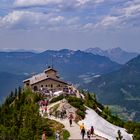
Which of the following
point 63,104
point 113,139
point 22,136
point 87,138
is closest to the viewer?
point 22,136

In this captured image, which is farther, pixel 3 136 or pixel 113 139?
pixel 113 139

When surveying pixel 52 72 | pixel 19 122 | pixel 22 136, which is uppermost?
pixel 52 72

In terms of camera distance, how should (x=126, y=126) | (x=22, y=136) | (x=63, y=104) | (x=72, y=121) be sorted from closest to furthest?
(x=22, y=136)
(x=72, y=121)
(x=63, y=104)
(x=126, y=126)

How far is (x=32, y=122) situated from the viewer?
57.9 meters

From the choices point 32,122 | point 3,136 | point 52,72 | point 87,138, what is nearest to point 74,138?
point 87,138

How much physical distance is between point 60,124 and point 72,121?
4.08 m

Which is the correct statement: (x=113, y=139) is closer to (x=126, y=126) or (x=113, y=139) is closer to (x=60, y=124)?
(x=60, y=124)

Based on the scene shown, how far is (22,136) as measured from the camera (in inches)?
1994

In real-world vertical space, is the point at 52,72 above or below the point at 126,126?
above

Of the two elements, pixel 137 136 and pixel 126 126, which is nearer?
pixel 137 136

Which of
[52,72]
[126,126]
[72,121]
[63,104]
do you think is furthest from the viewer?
[52,72]

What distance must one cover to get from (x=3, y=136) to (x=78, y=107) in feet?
121

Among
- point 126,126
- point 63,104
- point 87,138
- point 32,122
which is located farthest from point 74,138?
point 126,126

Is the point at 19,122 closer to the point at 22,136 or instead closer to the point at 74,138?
the point at 74,138
